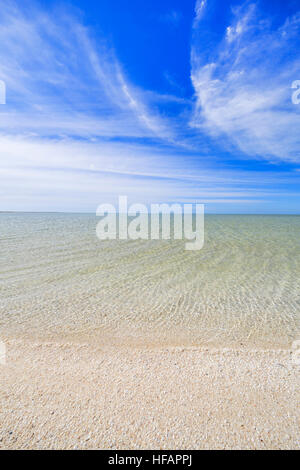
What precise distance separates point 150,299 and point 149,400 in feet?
14.2

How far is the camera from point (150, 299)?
7.66 metres

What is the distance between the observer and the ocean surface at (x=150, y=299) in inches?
219

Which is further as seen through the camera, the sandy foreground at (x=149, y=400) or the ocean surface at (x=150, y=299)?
the ocean surface at (x=150, y=299)

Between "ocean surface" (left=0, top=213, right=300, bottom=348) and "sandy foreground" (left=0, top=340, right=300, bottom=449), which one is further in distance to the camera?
"ocean surface" (left=0, top=213, right=300, bottom=348)

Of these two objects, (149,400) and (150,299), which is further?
(150,299)

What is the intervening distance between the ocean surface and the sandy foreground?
2.70 feet

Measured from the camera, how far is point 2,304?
6.96 metres

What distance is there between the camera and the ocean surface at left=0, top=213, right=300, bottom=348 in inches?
219

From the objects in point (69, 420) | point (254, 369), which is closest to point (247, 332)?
point (254, 369)

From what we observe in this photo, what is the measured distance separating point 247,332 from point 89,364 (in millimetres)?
3780

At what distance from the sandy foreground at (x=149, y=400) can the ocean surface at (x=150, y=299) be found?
82 centimetres
